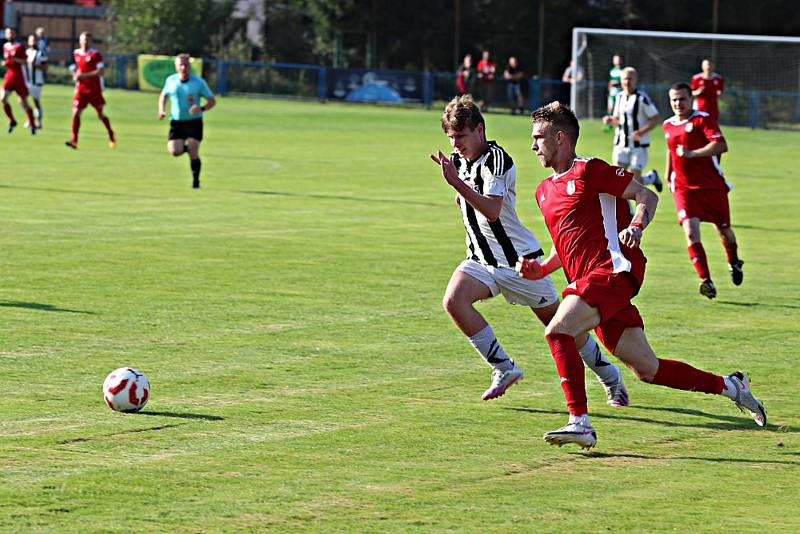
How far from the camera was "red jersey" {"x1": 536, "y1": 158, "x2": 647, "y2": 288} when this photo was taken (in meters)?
8.12

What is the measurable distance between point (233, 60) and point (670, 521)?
57224mm

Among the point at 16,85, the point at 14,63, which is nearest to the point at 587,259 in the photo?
the point at 14,63

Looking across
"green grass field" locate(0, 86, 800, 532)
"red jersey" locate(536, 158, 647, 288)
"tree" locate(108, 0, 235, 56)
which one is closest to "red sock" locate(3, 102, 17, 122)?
"green grass field" locate(0, 86, 800, 532)

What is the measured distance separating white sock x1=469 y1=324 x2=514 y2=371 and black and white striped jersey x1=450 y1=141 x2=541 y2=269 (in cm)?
45

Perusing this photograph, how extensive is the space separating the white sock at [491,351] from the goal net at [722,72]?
127 feet

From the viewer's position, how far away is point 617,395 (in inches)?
367

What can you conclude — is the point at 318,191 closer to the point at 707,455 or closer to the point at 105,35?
the point at 707,455

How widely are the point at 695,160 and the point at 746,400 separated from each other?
6.62 meters

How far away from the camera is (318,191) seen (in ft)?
80.1

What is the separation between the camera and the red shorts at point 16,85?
36.0 metres

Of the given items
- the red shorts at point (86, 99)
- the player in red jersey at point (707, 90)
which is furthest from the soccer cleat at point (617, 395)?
the red shorts at point (86, 99)

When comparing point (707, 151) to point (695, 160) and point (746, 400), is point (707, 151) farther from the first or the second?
point (746, 400)

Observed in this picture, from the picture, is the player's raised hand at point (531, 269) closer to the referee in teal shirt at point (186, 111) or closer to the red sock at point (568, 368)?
the red sock at point (568, 368)

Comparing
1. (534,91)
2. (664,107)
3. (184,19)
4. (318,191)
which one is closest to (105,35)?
(184,19)
